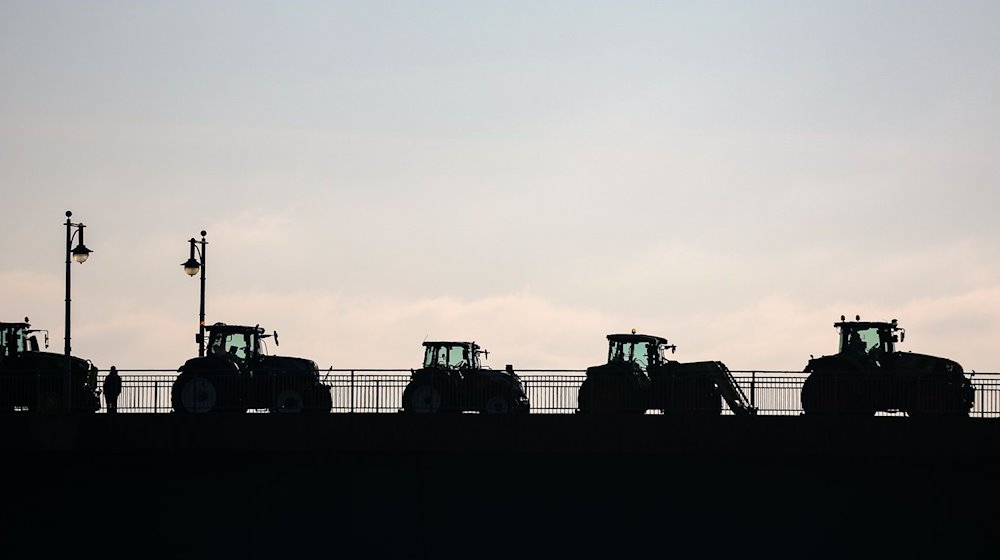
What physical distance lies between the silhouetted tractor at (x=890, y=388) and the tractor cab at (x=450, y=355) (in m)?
8.19

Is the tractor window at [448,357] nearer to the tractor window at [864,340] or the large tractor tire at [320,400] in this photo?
the large tractor tire at [320,400]

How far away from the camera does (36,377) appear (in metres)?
37.8

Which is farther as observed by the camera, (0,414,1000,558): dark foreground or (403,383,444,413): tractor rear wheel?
(403,383,444,413): tractor rear wheel

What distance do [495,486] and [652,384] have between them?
249 inches

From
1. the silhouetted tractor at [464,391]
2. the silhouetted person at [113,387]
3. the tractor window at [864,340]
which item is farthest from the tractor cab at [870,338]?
the silhouetted person at [113,387]

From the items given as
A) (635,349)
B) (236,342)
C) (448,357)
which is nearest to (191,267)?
(236,342)

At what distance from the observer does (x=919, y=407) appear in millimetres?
36969

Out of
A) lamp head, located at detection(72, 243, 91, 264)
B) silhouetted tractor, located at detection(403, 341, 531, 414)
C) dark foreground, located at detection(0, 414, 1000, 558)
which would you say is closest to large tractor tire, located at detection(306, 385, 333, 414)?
silhouetted tractor, located at detection(403, 341, 531, 414)

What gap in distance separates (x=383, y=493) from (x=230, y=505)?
3.20 metres

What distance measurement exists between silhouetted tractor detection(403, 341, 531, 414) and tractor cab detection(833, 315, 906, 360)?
8106 mm

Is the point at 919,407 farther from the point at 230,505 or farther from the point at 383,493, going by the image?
the point at 230,505

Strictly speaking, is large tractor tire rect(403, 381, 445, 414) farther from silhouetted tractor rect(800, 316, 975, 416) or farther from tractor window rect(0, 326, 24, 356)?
tractor window rect(0, 326, 24, 356)

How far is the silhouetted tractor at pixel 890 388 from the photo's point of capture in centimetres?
3728

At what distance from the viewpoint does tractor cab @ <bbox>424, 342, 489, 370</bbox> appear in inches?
1598
